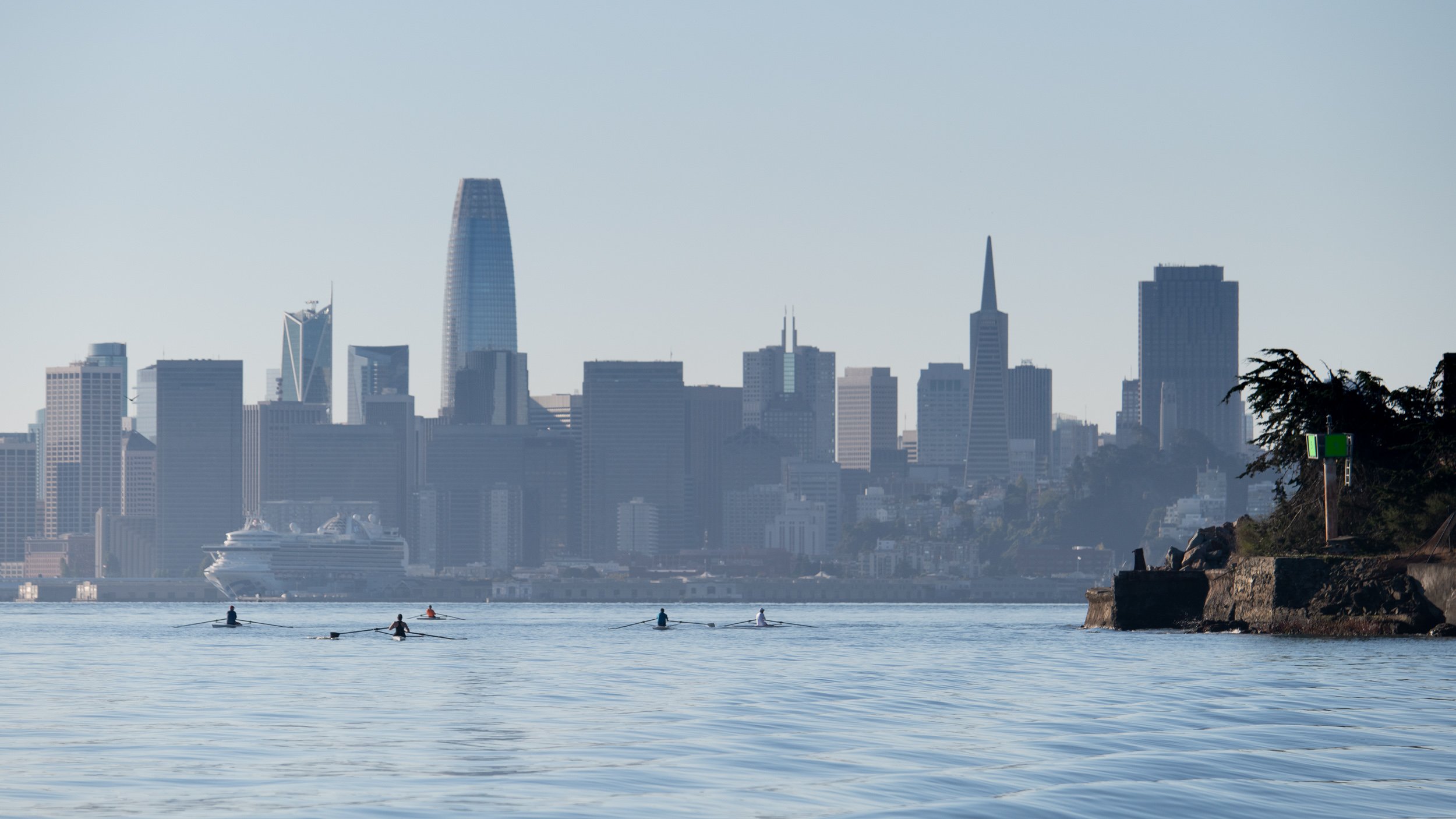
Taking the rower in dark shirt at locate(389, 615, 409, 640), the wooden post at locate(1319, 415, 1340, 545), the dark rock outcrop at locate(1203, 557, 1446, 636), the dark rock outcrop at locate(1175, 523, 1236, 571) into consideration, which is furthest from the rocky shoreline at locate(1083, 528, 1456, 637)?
the rower in dark shirt at locate(389, 615, 409, 640)

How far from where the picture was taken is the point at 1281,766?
3284cm

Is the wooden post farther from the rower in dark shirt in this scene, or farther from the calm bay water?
the rower in dark shirt

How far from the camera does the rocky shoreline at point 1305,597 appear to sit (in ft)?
252

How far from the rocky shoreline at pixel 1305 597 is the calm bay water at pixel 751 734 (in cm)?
554

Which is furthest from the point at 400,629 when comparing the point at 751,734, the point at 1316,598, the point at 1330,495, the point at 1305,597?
the point at 751,734

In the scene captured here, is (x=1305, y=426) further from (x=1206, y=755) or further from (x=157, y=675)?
(x=1206, y=755)

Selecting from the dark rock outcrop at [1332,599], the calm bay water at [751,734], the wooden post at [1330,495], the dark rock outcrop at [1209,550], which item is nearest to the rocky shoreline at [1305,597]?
the dark rock outcrop at [1332,599]

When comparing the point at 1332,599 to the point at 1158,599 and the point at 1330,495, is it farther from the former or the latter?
the point at 1158,599

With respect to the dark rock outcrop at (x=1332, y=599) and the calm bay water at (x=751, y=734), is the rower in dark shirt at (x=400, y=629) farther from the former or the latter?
the dark rock outcrop at (x=1332, y=599)

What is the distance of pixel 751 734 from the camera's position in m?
38.6

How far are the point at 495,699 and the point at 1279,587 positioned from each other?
137ft

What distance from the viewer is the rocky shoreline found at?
7675 cm

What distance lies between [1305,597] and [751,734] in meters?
47.6

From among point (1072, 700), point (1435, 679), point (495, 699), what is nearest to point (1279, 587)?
point (1435, 679)
